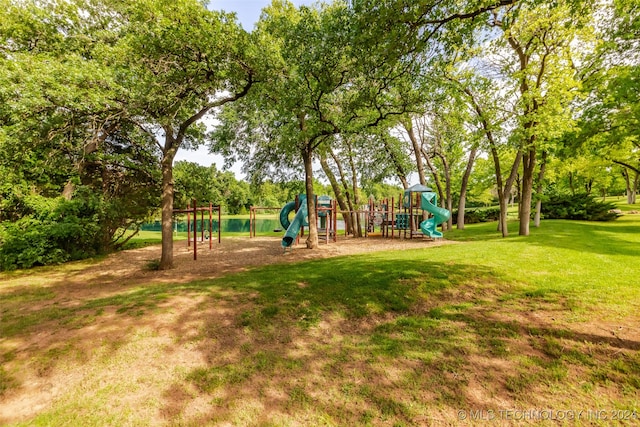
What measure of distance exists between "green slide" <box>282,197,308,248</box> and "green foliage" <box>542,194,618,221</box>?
834 inches

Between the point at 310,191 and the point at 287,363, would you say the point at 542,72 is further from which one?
the point at 287,363

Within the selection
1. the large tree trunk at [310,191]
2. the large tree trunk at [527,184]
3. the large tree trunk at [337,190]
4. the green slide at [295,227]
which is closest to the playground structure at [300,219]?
the green slide at [295,227]

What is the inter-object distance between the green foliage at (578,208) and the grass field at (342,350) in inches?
878

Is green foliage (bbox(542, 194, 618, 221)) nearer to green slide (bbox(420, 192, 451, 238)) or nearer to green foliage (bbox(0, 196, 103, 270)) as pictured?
green slide (bbox(420, 192, 451, 238))

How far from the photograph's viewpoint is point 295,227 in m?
14.9

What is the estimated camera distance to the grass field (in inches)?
127

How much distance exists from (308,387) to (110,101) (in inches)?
355

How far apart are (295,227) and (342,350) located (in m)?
10.6

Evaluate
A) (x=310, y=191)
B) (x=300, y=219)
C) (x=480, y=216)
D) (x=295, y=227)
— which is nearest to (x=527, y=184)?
(x=310, y=191)

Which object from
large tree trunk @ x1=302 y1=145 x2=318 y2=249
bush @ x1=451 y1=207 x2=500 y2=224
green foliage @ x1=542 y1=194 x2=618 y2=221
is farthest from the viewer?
bush @ x1=451 y1=207 x2=500 y2=224

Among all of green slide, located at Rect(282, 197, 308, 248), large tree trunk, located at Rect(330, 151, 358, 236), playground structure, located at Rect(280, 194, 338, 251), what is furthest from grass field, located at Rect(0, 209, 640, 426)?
large tree trunk, located at Rect(330, 151, 358, 236)

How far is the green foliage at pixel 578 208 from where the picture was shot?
2363cm

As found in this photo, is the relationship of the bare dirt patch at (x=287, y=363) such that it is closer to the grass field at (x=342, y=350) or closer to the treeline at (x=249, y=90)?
the grass field at (x=342, y=350)

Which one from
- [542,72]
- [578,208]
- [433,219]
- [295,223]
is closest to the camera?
[542,72]
